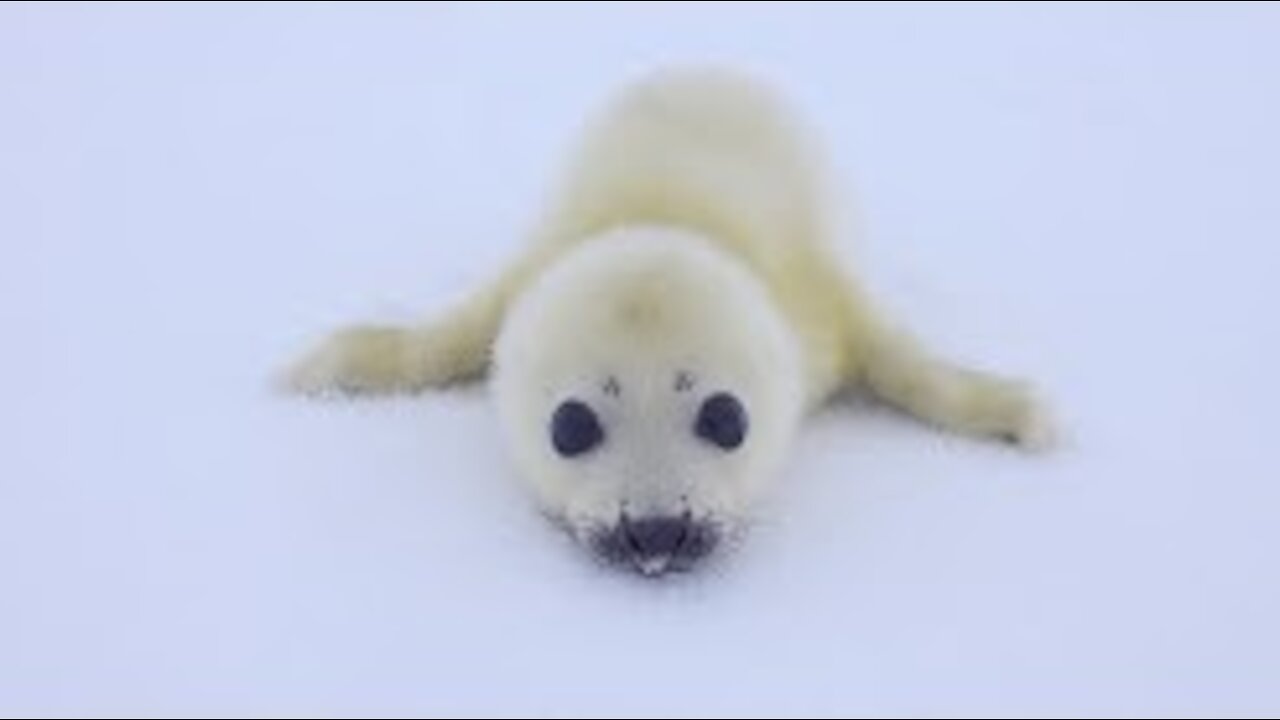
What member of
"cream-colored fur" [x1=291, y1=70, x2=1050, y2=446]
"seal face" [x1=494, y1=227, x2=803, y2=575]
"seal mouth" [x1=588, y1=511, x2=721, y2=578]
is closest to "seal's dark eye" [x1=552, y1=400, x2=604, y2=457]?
"seal face" [x1=494, y1=227, x2=803, y2=575]

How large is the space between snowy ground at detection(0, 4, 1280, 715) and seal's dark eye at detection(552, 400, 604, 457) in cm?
18

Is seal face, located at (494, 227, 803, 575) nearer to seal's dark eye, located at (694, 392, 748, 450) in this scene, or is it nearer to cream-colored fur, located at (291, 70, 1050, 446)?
seal's dark eye, located at (694, 392, 748, 450)

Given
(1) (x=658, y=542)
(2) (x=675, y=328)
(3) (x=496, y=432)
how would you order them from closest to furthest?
1. (1) (x=658, y=542)
2. (2) (x=675, y=328)
3. (3) (x=496, y=432)

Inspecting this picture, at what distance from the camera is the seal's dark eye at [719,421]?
3260 millimetres

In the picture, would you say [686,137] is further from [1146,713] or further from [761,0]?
[761,0]

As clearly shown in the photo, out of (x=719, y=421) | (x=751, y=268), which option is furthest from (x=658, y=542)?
(x=751, y=268)

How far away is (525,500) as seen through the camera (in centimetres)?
351

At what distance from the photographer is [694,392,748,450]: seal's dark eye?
128 inches

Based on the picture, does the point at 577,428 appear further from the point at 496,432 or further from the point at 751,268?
the point at 751,268

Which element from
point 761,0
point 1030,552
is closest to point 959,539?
point 1030,552

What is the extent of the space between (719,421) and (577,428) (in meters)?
0.20

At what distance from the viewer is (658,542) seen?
125 inches

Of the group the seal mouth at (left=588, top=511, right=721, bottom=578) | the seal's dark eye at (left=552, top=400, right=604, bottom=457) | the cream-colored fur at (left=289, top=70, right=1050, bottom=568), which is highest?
the cream-colored fur at (left=289, top=70, right=1050, bottom=568)

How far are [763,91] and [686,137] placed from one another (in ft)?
1.16
